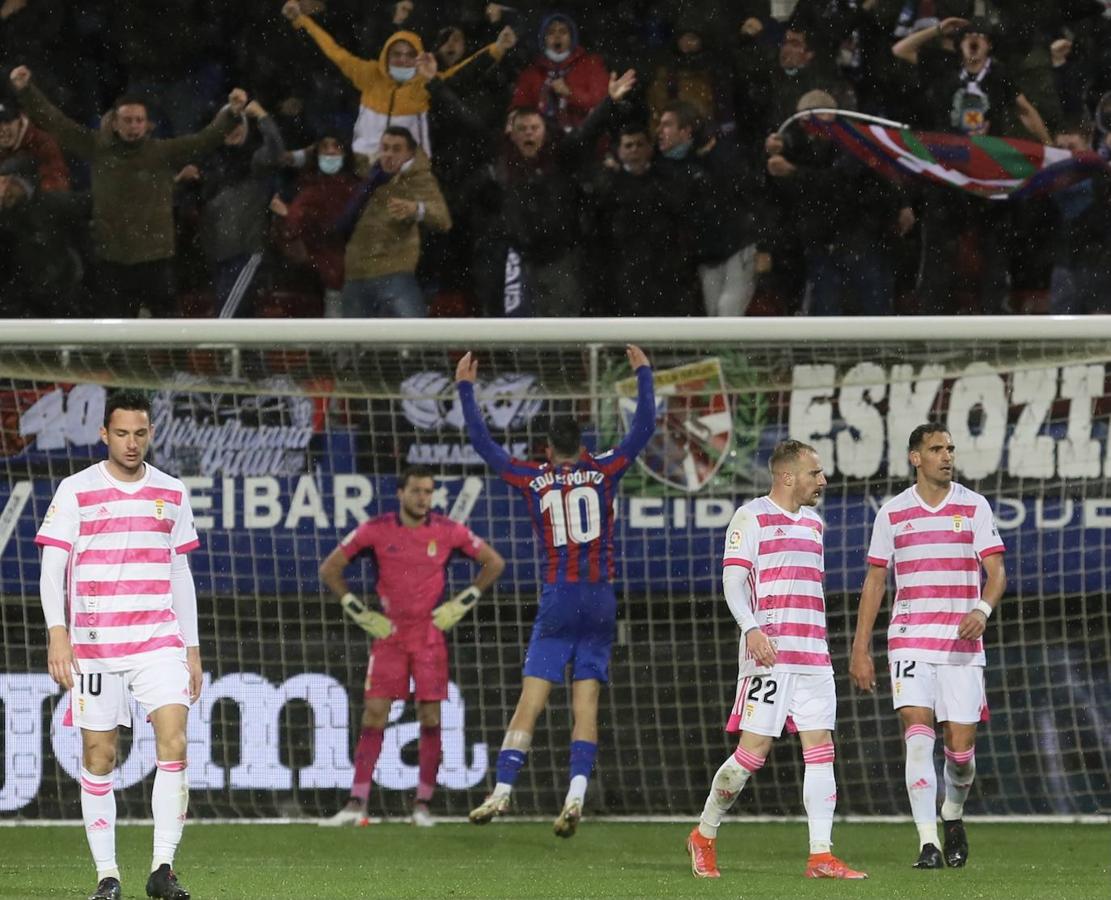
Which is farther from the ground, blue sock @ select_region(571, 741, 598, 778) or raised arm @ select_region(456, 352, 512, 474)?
raised arm @ select_region(456, 352, 512, 474)

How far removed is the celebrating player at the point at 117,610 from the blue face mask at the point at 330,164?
4.95 m

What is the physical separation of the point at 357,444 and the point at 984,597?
12.2 ft

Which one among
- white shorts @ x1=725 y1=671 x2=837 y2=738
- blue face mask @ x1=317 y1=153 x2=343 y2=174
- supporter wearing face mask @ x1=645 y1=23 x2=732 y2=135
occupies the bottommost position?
white shorts @ x1=725 y1=671 x2=837 y2=738

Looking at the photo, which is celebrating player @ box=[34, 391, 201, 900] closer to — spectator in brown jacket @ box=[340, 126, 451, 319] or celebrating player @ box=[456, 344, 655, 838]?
celebrating player @ box=[456, 344, 655, 838]

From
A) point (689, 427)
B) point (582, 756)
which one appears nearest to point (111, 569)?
point (582, 756)

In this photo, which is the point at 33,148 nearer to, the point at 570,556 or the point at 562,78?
the point at 562,78

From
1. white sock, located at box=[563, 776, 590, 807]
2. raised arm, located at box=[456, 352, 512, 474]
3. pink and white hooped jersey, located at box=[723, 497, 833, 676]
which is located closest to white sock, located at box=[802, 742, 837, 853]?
pink and white hooped jersey, located at box=[723, 497, 833, 676]

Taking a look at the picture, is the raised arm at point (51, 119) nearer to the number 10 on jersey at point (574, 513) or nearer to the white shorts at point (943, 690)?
the number 10 on jersey at point (574, 513)

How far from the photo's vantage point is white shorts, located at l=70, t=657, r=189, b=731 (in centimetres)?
617

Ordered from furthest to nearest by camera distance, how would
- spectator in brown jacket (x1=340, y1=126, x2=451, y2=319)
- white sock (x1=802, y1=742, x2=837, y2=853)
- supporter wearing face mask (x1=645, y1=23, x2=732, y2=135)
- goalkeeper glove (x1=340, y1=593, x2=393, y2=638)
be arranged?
1. supporter wearing face mask (x1=645, y1=23, x2=732, y2=135)
2. spectator in brown jacket (x1=340, y1=126, x2=451, y2=319)
3. goalkeeper glove (x1=340, y1=593, x2=393, y2=638)
4. white sock (x1=802, y1=742, x2=837, y2=853)

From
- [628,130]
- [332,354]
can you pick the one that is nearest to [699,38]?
[628,130]

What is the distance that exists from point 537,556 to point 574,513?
1.66 meters

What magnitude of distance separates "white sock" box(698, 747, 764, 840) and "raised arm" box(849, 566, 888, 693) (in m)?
0.53

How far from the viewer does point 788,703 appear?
7023 millimetres
